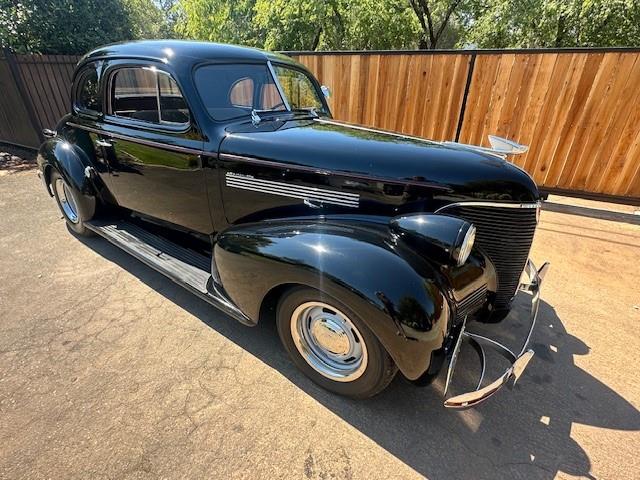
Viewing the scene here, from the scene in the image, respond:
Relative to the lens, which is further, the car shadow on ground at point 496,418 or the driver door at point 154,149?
the driver door at point 154,149

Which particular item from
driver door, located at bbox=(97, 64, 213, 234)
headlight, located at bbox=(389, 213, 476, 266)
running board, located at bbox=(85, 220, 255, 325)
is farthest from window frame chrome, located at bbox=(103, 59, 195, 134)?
headlight, located at bbox=(389, 213, 476, 266)

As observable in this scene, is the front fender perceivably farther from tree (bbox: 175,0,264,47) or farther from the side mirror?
tree (bbox: 175,0,264,47)

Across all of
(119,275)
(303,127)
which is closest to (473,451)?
(303,127)

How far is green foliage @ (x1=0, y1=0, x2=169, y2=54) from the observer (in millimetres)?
8711

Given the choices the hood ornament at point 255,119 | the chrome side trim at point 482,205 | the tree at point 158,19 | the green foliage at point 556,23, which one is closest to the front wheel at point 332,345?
the chrome side trim at point 482,205

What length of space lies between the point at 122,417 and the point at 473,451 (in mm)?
2027

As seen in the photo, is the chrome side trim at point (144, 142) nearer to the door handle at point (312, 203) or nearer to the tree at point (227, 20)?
the door handle at point (312, 203)

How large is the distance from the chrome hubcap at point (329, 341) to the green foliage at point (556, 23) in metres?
16.4

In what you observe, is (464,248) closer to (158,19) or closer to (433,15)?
(433,15)

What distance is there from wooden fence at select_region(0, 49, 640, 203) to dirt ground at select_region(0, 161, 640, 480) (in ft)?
9.89

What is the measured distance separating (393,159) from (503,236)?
859 mm

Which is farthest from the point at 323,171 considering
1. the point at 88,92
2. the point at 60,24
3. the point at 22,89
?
the point at 60,24

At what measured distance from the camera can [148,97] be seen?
319 centimetres

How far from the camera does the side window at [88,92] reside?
133 inches
